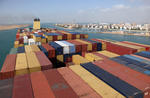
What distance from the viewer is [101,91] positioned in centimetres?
857

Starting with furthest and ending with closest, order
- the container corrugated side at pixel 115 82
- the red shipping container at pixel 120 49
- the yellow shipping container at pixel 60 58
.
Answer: the yellow shipping container at pixel 60 58
the red shipping container at pixel 120 49
the container corrugated side at pixel 115 82

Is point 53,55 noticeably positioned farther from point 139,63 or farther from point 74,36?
point 74,36

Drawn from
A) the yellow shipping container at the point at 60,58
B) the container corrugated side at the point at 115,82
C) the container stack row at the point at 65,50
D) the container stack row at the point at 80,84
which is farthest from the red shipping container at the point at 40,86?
the yellow shipping container at the point at 60,58

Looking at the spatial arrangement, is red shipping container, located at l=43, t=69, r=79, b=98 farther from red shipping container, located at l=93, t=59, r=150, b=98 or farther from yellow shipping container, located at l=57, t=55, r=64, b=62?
yellow shipping container, located at l=57, t=55, r=64, b=62

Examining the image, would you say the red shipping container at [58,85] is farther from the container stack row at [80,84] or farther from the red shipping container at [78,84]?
the red shipping container at [78,84]

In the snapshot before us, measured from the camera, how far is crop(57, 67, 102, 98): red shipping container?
26.7 feet

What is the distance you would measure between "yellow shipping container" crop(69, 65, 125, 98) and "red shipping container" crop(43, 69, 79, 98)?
2068mm

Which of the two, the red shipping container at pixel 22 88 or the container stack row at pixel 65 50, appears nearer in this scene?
the red shipping container at pixel 22 88

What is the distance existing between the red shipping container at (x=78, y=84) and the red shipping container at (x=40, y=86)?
202 cm

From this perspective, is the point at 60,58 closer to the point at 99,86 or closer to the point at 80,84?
the point at 80,84

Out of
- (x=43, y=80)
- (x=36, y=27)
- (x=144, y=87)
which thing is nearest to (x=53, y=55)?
(x=43, y=80)

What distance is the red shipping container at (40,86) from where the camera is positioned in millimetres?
8141

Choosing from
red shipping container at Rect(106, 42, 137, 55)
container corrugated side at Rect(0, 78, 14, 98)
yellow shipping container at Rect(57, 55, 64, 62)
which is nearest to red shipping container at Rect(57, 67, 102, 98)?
container corrugated side at Rect(0, 78, 14, 98)

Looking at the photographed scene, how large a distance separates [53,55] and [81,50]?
7.40 meters
